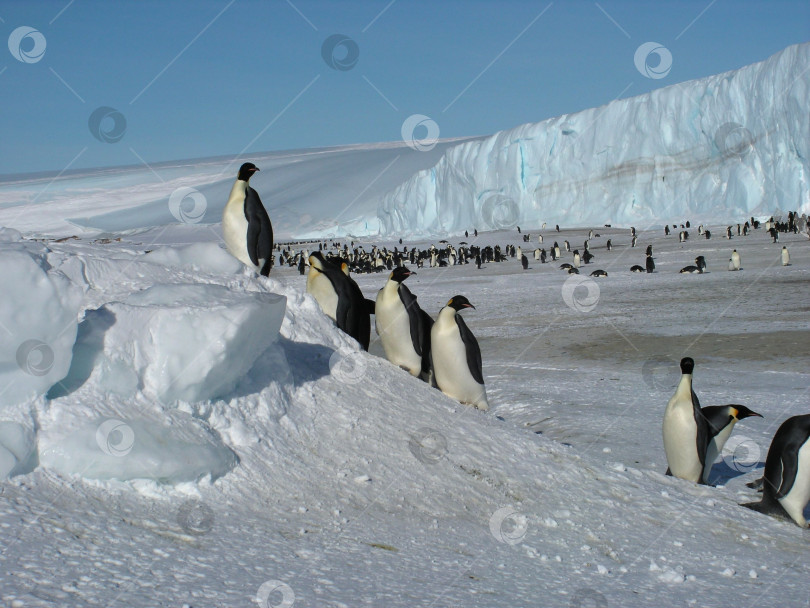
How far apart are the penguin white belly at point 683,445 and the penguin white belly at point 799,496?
31.9 inches

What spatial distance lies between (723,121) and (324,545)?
3863cm

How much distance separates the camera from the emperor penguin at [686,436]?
5699 mm

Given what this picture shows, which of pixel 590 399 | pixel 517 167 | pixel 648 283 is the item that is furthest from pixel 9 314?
pixel 517 167

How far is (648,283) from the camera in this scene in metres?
18.9

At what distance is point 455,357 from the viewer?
602cm

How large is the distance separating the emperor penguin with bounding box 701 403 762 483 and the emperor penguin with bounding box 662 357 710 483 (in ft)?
0.24

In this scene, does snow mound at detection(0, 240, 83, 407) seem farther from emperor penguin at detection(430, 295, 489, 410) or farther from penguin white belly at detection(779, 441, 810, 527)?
penguin white belly at detection(779, 441, 810, 527)

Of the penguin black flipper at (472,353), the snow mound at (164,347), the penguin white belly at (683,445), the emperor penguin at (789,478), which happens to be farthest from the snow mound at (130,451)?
the penguin white belly at (683,445)

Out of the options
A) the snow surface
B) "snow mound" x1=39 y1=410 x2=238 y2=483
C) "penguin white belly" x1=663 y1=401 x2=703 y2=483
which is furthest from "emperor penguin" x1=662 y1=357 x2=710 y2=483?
"snow mound" x1=39 y1=410 x2=238 y2=483

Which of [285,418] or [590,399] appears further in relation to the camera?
[590,399]

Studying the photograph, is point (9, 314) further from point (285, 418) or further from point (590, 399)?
point (590, 399)

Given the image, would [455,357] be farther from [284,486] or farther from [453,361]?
[284,486]

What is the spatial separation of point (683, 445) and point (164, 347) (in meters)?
3.90

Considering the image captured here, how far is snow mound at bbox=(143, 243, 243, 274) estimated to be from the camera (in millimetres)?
4734
